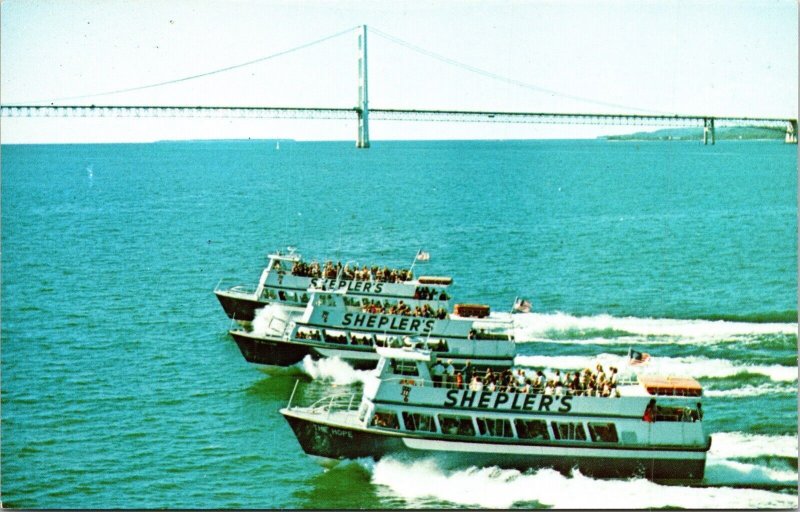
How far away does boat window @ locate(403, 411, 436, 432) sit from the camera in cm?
3306

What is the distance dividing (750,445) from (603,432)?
7620 millimetres

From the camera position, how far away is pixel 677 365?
153 feet

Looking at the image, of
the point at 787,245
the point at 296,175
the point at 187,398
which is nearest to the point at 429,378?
the point at 187,398

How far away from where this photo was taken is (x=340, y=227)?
318ft

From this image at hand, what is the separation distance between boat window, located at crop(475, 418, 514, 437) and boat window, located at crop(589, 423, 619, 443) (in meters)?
2.65

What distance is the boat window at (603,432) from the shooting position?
32.1 m

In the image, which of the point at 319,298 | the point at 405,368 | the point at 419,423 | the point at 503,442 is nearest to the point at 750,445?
the point at 503,442

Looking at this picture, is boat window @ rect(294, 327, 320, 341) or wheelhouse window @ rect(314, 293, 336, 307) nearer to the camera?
boat window @ rect(294, 327, 320, 341)

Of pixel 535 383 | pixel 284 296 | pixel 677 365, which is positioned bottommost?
pixel 677 365

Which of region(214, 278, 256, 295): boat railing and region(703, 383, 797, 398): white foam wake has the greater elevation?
region(214, 278, 256, 295): boat railing

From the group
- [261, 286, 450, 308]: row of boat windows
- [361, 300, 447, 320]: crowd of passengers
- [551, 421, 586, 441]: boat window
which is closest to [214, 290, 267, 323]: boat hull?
[261, 286, 450, 308]: row of boat windows

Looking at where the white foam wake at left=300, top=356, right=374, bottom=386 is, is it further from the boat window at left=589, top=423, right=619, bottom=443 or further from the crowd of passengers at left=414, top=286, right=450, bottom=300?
the boat window at left=589, top=423, right=619, bottom=443

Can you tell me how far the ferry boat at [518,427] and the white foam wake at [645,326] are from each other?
20.9m

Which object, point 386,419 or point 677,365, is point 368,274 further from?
point 386,419
